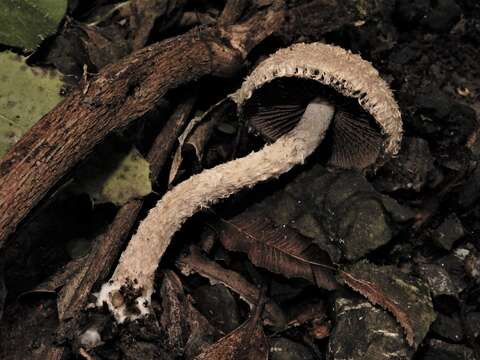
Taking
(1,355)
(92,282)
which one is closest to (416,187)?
(92,282)

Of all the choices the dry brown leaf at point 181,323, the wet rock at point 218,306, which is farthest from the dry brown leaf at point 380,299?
the dry brown leaf at point 181,323

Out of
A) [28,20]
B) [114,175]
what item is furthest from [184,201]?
[28,20]

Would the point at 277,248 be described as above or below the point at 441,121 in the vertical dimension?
above

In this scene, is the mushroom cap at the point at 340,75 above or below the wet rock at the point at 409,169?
above

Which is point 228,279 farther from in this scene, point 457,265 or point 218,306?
point 457,265

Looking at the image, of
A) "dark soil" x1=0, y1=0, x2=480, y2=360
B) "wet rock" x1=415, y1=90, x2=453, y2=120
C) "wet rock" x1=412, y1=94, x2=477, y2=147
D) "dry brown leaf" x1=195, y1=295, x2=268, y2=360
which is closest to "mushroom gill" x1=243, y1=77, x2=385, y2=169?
"dark soil" x1=0, y1=0, x2=480, y2=360

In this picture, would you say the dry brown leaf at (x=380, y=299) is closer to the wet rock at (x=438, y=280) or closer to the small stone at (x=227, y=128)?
the wet rock at (x=438, y=280)
